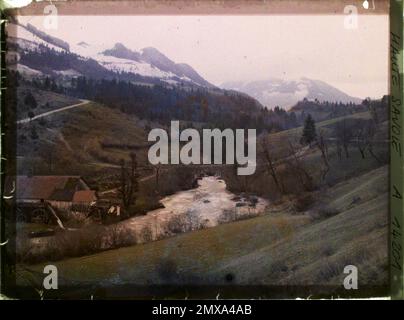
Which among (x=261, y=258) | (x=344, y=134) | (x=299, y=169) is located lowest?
(x=261, y=258)

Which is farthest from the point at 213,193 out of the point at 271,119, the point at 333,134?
the point at 333,134

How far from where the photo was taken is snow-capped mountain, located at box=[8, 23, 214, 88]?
3211mm

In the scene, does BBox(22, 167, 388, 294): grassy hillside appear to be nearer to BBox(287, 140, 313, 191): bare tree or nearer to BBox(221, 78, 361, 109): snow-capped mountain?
BBox(287, 140, 313, 191): bare tree

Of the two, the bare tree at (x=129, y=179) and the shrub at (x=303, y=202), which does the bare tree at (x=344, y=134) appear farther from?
the bare tree at (x=129, y=179)

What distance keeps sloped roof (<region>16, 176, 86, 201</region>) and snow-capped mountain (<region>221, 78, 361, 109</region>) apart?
1136mm

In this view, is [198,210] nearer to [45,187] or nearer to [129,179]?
[129,179]

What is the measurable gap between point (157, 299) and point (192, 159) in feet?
2.91

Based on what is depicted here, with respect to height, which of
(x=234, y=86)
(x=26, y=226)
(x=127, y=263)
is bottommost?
(x=127, y=263)

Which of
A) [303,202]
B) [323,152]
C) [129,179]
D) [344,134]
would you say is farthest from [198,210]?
[344,134]

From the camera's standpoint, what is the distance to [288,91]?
3.27 meters

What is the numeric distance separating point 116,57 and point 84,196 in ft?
2.89

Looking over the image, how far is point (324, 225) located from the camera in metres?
3.24

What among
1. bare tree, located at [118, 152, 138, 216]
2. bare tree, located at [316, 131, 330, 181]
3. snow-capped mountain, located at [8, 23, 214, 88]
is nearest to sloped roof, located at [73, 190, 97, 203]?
bare tree, located at [118, 152, 138, 216]

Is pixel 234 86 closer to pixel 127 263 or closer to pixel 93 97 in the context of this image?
pixel 93 97
